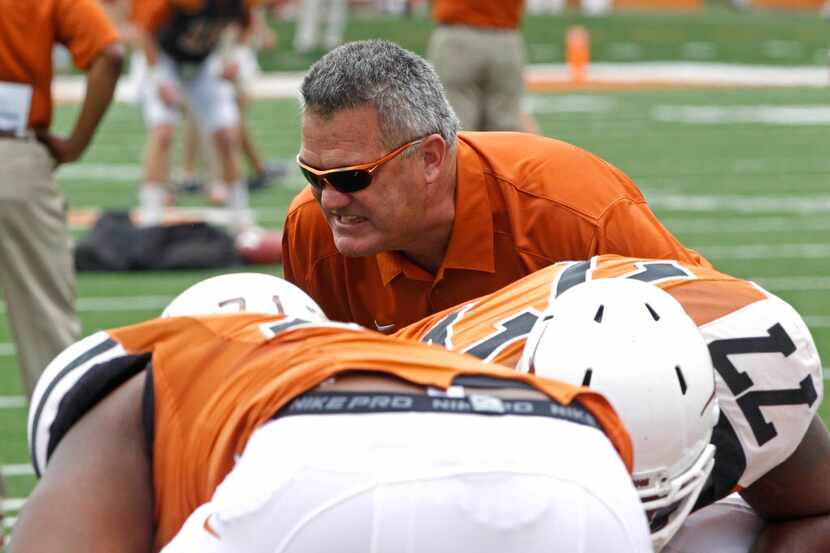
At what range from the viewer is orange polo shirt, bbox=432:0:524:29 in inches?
418

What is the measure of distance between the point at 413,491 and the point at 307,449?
0.18 meters

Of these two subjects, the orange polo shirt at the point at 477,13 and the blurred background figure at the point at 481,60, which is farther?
the orange polo shirt at the point at 477,13

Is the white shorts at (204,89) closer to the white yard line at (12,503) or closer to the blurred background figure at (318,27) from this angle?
the white yard line at (12,503)

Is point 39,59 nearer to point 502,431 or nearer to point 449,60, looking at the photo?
point 502,431

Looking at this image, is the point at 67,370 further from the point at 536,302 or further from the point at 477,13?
the point at 477,13

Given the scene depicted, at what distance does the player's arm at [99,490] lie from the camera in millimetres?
2664

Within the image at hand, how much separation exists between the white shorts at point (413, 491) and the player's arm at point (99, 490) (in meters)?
0.20

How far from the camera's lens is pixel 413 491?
2508mm

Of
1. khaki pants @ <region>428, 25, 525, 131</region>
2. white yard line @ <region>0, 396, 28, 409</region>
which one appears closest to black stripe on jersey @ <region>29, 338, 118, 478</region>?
white yard line @ <region>0, 396, 28, 409</region>

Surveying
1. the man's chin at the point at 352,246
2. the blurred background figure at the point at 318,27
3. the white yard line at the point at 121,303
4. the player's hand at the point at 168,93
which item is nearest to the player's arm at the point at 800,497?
the man's chin at the point at 352,246

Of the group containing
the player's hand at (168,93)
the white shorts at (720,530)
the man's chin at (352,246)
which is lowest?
the player's hand at (168,93)

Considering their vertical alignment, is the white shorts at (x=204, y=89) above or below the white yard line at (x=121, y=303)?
above

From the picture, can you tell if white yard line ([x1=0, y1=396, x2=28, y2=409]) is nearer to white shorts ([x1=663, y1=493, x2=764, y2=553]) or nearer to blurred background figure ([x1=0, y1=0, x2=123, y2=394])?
blurred background figure ([x1=0, y1=0, x2=123, y2=394])

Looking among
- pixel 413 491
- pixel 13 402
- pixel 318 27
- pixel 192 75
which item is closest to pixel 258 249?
pixel 192 75
